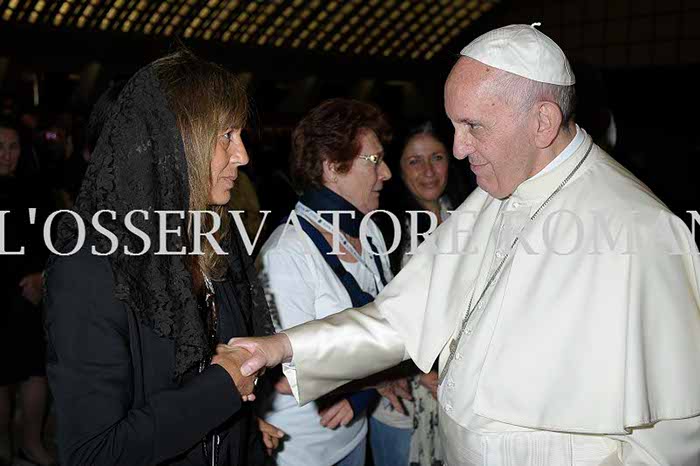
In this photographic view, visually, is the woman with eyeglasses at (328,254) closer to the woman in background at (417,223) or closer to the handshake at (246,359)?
the woman in background at (417,223)

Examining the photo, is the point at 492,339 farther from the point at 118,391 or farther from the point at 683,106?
the point at 683,106

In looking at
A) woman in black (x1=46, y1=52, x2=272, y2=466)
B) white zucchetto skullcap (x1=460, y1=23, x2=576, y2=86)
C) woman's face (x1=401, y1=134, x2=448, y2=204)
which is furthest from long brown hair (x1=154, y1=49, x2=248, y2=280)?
woman's face (x1=401, y1=134, x2=448, y2=204)

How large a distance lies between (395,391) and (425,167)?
4.17ft

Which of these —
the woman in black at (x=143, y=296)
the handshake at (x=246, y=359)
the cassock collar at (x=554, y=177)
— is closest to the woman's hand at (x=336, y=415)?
the handshake at (x=246, y=359)

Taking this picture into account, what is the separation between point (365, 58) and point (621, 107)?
15.1 m

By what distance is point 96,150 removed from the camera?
164 centimetres

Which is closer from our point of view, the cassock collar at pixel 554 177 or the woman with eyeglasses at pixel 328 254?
the cassock collar at pixel 554 177

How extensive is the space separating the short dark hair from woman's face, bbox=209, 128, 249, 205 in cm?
118

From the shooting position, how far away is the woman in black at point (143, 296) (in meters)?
1.55

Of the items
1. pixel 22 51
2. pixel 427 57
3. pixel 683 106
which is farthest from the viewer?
pixel 427 57

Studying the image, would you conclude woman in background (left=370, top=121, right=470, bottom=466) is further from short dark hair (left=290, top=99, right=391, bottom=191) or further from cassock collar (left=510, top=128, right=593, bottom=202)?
cassock collar (left=510, top=128, right=593, bottom=202)

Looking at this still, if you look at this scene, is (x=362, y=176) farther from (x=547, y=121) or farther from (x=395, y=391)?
(x=547, y=121)

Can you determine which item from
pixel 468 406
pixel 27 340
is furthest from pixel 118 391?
pixel 27 340

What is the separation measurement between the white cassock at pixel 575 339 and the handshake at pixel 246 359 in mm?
200
